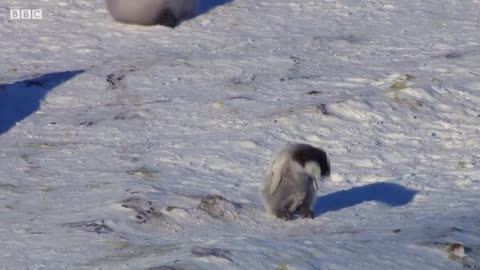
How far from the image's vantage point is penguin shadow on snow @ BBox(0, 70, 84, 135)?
25.8 feet

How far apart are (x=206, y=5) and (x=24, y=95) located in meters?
2.46

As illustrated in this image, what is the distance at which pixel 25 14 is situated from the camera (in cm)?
1002

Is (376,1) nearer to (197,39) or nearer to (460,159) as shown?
(197,39)

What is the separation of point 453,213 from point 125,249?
5.35 feet

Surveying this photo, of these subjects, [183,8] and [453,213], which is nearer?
[453,213]

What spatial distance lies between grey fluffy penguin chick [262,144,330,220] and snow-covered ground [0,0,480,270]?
8cm

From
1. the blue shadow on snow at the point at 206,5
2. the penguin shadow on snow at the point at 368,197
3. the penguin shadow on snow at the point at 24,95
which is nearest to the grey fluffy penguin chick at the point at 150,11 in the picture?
the blue shadow on snow at the point at 206,5

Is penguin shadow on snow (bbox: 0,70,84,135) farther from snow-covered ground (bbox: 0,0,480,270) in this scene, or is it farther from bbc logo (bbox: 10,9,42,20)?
bbc logo (bbox: 10,9,42,20)

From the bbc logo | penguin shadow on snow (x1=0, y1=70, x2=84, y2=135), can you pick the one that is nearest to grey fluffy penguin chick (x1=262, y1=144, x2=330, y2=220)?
penguin shadow on snow (x1=0, y1=70, x2=84, y2=135)

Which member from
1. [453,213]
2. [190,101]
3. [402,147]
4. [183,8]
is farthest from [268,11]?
[453,213]

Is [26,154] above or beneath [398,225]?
beneath

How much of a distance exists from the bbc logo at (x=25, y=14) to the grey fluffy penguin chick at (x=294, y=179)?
15.6ft

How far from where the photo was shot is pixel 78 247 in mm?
5305

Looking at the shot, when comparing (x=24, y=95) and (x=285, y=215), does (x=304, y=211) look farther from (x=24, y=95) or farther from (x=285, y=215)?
(x=24, y=95)
